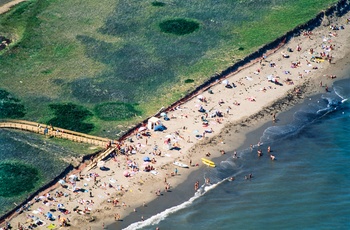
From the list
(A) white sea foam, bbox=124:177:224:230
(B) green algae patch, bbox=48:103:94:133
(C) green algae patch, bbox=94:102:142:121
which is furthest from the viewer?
(C) green algae patch, bbox=94:102:142:121

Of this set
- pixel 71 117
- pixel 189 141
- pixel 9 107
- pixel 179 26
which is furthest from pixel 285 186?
pixel 179 26

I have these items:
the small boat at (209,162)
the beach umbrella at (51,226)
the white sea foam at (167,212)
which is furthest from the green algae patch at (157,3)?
the beach umbrella at (51,226)

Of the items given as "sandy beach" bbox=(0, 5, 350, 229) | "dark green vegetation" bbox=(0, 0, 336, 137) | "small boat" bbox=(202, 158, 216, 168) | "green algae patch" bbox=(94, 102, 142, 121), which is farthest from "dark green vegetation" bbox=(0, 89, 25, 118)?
"small boat" bbox=(202, 158, 216, 168)

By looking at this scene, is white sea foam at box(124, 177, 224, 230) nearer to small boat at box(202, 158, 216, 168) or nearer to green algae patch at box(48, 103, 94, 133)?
small boat at box(202, 158, 216, 168)

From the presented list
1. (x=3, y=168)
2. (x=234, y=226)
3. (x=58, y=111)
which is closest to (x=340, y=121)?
(x=234, y=226)

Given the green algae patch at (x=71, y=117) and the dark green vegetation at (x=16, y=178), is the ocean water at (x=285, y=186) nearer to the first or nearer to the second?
the dark green vegetation at (x=16, y=178)

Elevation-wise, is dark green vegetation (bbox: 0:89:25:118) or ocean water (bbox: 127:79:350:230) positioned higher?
dark green vegetation (bbox: 0:89:25:118)

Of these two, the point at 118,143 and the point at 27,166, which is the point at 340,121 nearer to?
the point at 118,143
